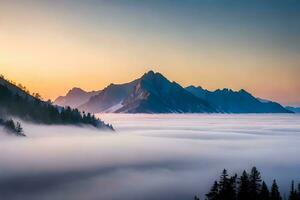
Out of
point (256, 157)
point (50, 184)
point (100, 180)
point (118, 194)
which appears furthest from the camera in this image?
point (256, 157)

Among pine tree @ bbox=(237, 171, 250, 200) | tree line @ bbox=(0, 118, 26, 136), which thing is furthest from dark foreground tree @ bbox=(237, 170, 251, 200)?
tree line @ bbox=(0, 118, 26, 136)

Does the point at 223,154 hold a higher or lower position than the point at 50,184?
higher

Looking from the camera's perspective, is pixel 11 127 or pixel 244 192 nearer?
pixel 244 192

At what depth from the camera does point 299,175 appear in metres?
120

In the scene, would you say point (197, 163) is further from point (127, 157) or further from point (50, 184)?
point (50, 184)

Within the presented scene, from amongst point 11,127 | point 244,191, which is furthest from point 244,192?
point 11,127

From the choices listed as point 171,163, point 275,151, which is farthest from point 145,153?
point 275,151

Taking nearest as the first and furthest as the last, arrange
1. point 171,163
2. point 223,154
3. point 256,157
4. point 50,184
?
point 50,184, point 171,163, point 256,157, point 223,154

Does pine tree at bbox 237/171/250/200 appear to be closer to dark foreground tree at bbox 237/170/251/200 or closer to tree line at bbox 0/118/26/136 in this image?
dark foreground tree at bbox 237/170/251/200

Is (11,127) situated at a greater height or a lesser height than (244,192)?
greater

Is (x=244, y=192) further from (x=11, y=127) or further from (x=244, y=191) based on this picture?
(x=11, y=127)

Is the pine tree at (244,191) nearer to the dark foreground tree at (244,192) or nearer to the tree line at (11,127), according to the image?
the dark foreground tree at (244,192)

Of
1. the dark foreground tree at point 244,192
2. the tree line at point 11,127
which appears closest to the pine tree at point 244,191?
the dark foreground tree at point 244,192

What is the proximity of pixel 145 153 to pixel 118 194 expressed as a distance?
3514 inches
